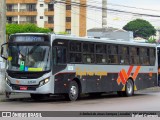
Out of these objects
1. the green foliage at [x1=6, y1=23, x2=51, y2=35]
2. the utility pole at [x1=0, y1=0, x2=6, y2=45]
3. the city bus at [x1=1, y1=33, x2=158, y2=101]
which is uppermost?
the green foliage at [x1=6, y1=23, x2=51, y2=35]

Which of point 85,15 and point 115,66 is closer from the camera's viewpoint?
point 115,66

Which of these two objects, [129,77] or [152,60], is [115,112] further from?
[152,60]

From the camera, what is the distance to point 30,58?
20875 millimetres

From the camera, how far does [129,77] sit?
27109 mm

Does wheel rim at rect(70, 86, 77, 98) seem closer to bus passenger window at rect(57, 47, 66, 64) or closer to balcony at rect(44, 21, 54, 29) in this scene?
bus passenger window at rect(57, 47, 66, 64)

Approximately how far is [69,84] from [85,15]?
277 ft

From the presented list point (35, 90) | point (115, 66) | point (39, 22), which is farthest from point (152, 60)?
point (39, 22)

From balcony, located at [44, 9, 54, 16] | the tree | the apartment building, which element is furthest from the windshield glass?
the tree

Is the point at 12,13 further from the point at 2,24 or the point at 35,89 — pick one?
the point at 35,89

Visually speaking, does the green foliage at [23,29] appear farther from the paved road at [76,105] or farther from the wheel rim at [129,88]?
the paved road at [76,105]

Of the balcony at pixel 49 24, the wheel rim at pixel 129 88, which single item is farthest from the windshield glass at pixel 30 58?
the balcony at pixel 49 24

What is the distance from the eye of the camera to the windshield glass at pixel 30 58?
20.7 metres

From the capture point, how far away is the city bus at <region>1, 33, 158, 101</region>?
20.8m

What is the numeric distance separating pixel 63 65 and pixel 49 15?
80.5 m
